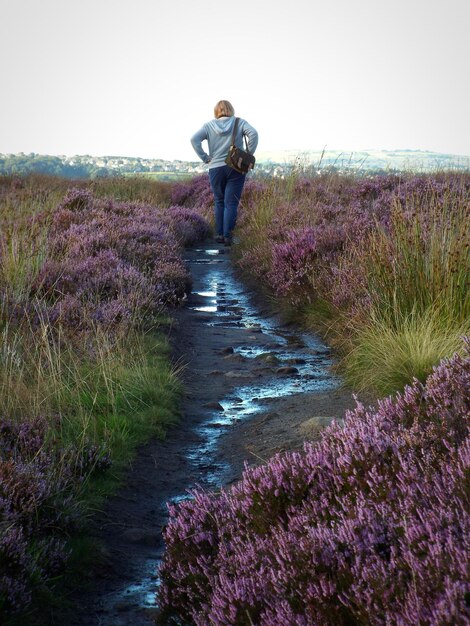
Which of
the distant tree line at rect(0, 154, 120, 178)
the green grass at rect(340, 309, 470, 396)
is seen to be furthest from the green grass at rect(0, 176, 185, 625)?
Result: the distant tree line at rect(0, 154, 120, 178)

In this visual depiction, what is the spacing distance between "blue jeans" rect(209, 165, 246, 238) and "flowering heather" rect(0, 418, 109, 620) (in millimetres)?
11251

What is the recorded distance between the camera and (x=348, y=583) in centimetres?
236

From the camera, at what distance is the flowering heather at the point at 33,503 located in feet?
9.86

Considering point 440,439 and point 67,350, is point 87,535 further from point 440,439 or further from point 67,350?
point 67,350

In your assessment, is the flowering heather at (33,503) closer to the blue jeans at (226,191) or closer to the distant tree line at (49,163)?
the blue jeans at (226,191)

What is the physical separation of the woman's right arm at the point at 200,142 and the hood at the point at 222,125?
0.24m

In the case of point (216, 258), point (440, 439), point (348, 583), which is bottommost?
point (216, 258)

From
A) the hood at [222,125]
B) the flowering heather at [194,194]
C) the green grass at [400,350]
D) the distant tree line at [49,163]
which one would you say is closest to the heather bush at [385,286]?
the green grass at [400,350]

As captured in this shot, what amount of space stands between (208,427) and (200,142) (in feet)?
34.4

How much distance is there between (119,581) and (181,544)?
23.1 inches

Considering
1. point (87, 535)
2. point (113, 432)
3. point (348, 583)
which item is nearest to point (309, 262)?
point (113, 432)

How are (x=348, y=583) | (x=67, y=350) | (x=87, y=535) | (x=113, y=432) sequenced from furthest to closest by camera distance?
(x=67, y=350) < (x=113, y=432) < (x=87, y=535) < (x=348, y=583)

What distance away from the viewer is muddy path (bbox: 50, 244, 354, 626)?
356cm

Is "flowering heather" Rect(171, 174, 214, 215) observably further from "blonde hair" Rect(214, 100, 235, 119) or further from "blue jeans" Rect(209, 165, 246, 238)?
"blonde hair" Rect(214, 100, 235, 119)
